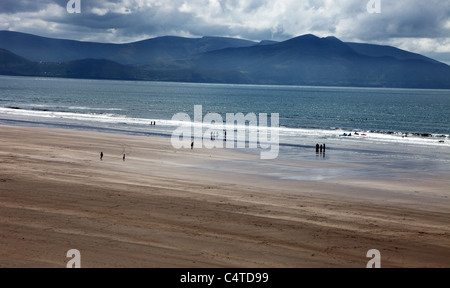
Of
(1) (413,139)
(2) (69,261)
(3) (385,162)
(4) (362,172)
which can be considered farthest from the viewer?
(1) (413,139)

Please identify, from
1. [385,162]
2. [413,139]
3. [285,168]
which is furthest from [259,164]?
[413,139]

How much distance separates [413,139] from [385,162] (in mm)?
28269

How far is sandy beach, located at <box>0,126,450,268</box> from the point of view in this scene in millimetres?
15930

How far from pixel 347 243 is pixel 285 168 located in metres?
20.0

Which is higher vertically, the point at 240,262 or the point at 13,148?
the point at 13,148

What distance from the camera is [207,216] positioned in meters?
20.7

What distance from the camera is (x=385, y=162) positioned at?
43.9 metres

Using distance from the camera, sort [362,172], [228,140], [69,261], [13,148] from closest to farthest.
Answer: [69,261] < [362,172] < [13,148] < [228,140]

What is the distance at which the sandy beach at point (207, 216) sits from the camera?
15.9m

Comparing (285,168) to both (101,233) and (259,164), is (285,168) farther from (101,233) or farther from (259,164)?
(101,233)

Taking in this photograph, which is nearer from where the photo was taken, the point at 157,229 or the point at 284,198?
the point at 157,229

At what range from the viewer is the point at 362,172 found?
3725cm
